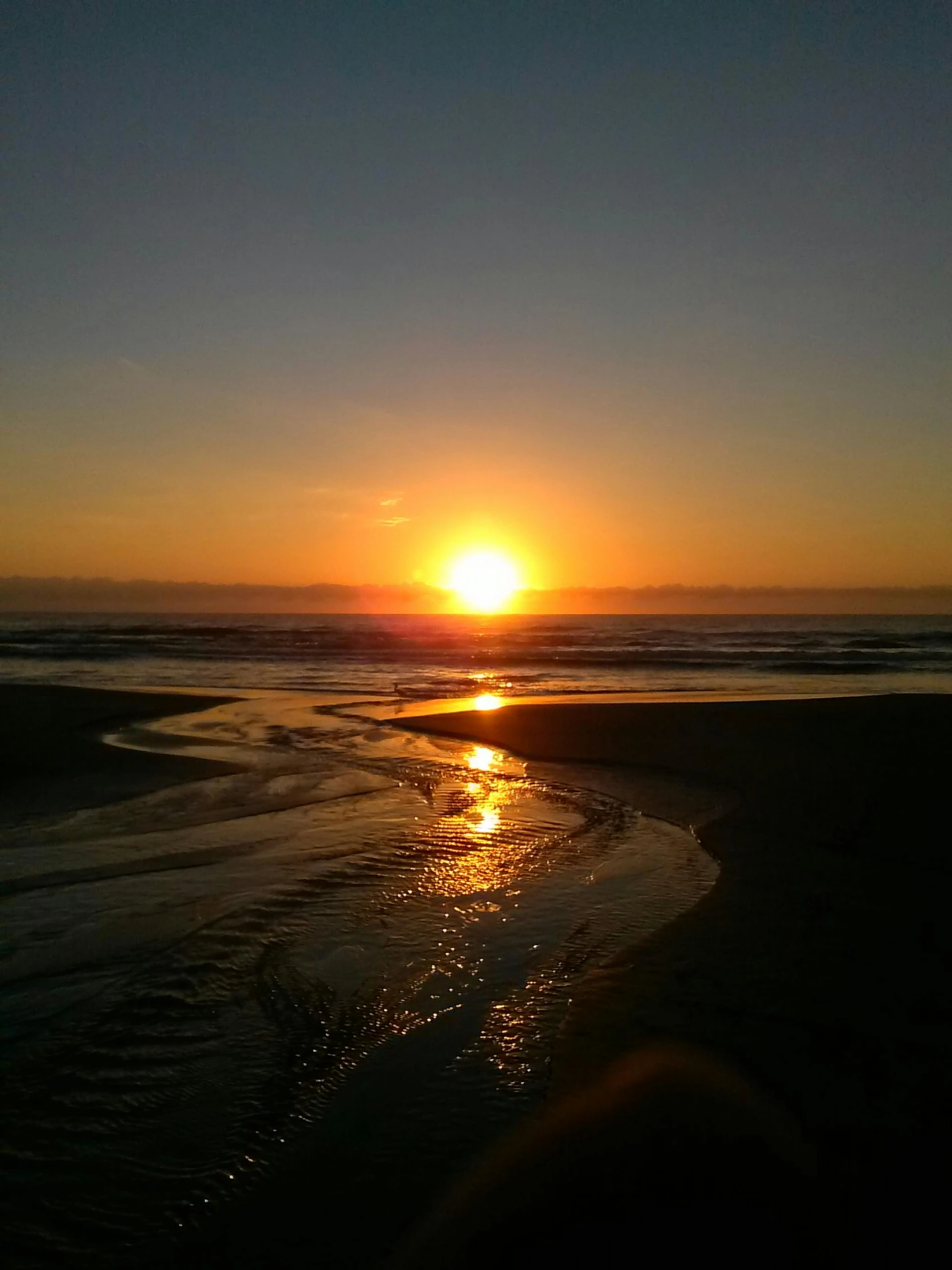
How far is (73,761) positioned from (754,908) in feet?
38.7

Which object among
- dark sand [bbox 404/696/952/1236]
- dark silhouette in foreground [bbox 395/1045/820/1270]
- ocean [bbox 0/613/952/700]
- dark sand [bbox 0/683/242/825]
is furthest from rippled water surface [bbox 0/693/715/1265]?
ocean [bbox 0/613/952/700]

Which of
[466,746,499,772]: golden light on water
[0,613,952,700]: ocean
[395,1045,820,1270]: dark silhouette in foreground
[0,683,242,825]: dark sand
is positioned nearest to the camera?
[395,1045,820,1270]: dark silhouette in foreground

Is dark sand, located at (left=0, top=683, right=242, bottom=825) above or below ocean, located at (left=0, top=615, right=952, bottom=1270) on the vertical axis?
above

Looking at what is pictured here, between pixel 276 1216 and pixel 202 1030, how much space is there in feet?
5.73

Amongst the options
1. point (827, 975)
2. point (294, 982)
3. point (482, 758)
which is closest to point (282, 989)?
point (294, 982)

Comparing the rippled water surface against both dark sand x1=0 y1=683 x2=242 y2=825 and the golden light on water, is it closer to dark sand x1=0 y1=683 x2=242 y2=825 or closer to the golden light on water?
dark sand x1=0 y1=683 x2=242 y2=825

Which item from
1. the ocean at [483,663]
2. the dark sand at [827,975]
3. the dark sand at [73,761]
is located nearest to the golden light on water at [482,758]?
the dark sand at [827,975]

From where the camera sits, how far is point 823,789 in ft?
38.7

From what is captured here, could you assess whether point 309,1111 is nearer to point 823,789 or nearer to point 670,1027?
point 670,1027

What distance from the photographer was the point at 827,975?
577 centimetres

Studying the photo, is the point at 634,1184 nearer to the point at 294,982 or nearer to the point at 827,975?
the point at 827,975

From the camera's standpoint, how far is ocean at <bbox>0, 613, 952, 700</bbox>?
2998 cm

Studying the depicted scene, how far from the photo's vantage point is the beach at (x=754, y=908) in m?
4.03

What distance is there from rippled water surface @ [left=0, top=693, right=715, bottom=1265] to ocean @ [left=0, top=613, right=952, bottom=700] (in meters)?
16.6
